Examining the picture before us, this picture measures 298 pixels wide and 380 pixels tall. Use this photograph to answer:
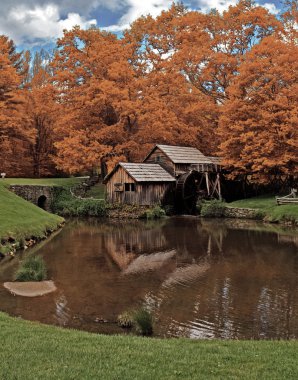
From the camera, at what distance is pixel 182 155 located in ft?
123

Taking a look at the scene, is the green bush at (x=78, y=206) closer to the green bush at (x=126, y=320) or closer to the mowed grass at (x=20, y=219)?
the mowed grass at (x=20, y=219)

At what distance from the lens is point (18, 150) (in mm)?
41812

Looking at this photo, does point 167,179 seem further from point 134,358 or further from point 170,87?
point 134,358

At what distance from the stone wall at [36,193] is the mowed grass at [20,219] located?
22.3ft

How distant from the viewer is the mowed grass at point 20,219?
20.0 meters

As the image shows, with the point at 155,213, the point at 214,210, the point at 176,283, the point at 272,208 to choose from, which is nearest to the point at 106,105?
the point at 155,213

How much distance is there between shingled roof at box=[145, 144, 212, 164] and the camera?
3641 centimetres

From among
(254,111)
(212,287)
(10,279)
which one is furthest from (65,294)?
(254,111)

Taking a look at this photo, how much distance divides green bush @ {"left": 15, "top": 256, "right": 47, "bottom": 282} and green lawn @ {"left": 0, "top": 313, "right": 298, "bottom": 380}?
5.93 meters

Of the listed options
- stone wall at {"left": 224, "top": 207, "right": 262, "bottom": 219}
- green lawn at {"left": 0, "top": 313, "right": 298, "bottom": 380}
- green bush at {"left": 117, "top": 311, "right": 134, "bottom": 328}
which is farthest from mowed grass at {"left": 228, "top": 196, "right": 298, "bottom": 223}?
green lawn at {"left": 0, "top": 313, "right": 298, "bottom": 380}

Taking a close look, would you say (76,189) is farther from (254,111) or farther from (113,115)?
(254,111)

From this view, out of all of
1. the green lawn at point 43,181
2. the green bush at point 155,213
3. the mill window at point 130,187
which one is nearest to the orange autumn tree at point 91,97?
the green lawn at point 43,181

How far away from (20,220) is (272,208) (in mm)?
18708

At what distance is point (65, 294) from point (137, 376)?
697cm
